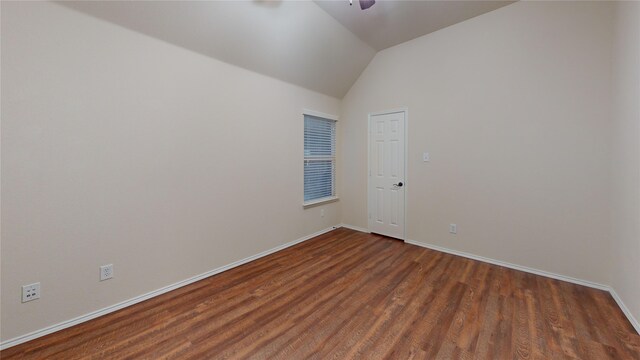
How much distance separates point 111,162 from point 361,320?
8.25ft

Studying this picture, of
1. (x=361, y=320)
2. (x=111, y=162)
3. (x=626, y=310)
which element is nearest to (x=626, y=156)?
(x=626, y=310)

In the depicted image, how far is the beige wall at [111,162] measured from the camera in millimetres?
1646

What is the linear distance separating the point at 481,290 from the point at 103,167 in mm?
3690

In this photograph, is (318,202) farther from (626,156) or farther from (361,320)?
(626,156)

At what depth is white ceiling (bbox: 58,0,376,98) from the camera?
6.71 ft

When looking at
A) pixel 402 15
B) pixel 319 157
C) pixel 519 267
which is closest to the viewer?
pixel 519 267

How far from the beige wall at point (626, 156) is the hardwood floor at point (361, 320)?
12.7 inches

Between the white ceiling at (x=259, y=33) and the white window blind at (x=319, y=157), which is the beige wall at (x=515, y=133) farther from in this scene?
the white window blind at (x=319, y=157)

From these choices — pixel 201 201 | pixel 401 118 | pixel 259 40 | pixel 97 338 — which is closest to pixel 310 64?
pixel 259 40

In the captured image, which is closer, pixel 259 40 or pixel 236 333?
pixel 236 333

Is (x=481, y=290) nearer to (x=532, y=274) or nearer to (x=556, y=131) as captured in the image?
(x=532, y=274)

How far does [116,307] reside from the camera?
205 cm

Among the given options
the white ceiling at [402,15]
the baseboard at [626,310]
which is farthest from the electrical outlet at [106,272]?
the baseboard at [626,310]

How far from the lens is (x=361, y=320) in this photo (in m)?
1.92
